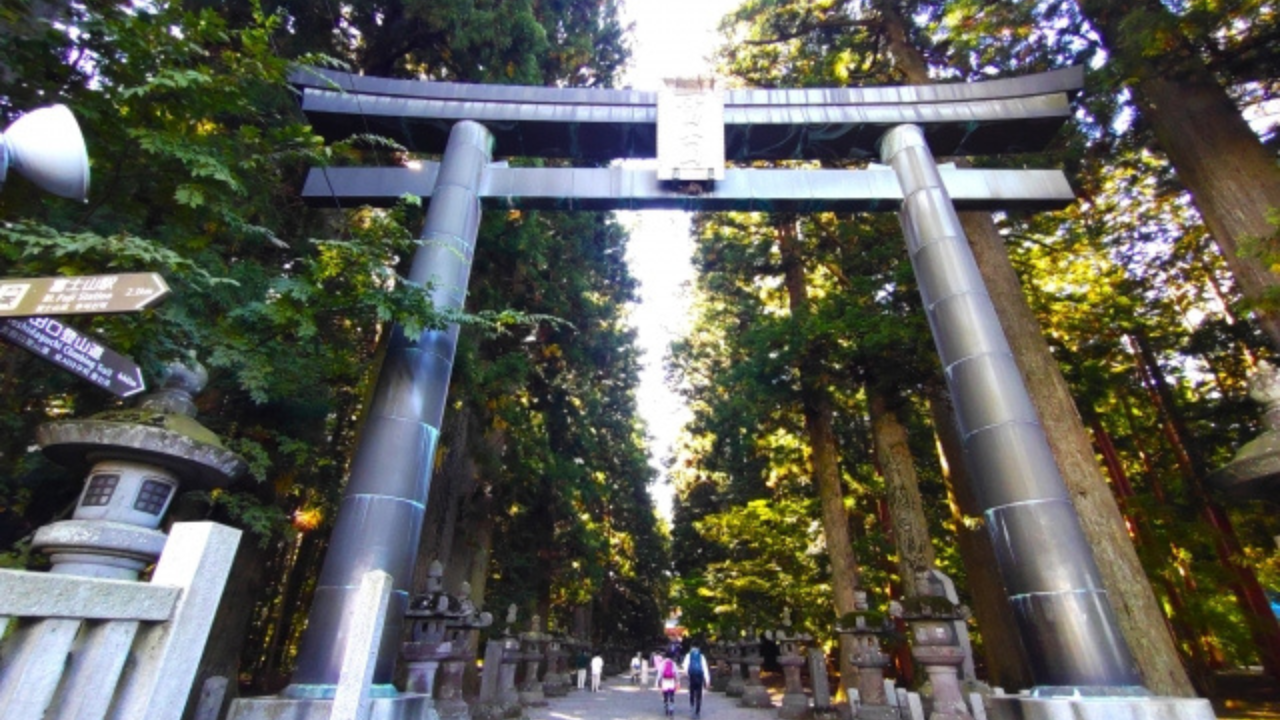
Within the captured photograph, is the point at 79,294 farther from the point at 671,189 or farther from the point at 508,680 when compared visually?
the point at 508,680

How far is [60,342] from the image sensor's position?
2.98 meters

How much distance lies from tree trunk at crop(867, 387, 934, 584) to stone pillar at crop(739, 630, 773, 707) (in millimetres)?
5835

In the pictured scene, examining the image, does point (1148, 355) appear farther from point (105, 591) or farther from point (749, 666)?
point (105, 591)

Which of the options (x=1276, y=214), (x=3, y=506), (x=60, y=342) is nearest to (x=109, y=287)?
(x=60, y=342)

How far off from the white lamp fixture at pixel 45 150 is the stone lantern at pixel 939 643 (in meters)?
7.02

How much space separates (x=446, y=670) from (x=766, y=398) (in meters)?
7.24

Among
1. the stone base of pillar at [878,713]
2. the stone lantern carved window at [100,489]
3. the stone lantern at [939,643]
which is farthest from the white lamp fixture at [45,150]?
the stone base of pillar at [878,713]

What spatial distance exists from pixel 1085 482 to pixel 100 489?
8.55m

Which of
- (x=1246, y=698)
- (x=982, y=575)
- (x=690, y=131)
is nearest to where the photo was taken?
(x=690, y=131)

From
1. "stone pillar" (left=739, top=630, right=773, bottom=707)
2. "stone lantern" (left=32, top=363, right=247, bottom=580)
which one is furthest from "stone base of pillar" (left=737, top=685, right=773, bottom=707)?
"stone lantern" (left=32, top=363, right=247, bottom=580)

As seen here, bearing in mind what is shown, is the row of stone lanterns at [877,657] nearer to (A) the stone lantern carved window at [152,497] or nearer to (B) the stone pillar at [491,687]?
(B) the stone pillar at [491,687]

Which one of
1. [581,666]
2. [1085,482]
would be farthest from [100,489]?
[581,666]

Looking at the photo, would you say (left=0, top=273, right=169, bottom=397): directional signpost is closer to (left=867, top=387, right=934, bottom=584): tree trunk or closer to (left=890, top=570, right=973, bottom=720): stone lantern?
(left=890, top=570, right=973, bottom=720): stone lantern

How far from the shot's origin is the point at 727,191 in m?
6.77
